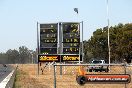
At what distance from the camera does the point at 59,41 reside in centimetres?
3891

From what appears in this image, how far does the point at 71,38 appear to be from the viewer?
38.3 metres

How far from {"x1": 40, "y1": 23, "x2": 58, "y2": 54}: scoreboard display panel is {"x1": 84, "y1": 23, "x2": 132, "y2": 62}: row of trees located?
4135cm

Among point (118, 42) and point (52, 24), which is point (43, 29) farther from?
point (118, 42)

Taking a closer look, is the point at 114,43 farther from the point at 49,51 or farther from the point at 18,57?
the point at 18,57

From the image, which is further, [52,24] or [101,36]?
[101,36]

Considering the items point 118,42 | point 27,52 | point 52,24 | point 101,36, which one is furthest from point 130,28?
point 27,52

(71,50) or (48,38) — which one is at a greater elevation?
(48,38)

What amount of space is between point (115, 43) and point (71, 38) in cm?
4787

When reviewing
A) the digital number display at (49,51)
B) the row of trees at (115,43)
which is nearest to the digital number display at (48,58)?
the digital number display at (49,51)

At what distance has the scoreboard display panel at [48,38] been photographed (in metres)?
38.3

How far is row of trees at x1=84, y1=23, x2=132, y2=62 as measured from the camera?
265ft

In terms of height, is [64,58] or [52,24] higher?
[52,24]

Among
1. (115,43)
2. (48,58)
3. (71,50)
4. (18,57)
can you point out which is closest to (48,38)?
(48,58)

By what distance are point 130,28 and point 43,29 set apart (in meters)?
47.9
